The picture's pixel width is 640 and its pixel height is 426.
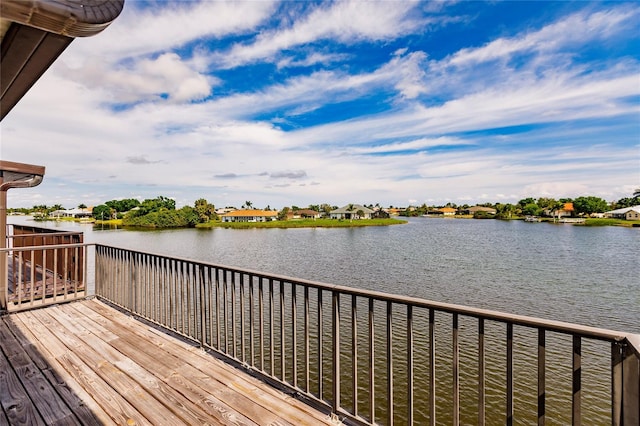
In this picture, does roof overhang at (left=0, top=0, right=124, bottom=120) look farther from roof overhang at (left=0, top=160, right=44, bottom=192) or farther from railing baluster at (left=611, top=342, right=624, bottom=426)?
roof overhang at (left=0, top=160, right=44, bottom=192)

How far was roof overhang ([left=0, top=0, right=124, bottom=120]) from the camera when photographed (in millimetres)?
1006

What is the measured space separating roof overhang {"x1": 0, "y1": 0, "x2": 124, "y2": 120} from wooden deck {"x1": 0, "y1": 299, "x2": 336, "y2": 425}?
2030 millimetres

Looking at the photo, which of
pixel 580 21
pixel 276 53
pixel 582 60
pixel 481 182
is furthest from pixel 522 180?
pixel 276 53

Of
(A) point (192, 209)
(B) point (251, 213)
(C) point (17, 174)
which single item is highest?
(C) point (17, 174)

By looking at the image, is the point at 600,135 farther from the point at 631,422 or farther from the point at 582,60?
the point at 631,422

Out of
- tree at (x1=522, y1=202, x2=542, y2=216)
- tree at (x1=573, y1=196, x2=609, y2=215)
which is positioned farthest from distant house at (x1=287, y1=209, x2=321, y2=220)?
tree at (x1=573, y1=196, x2=609, y2=215)

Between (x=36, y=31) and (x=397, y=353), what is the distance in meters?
6.98

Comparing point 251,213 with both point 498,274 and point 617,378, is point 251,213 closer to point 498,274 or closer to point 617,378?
point 498,274

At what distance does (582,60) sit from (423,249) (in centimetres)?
1530

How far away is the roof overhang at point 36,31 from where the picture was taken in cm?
101

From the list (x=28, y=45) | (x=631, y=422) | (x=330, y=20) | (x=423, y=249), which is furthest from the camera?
(x=423, y=249)

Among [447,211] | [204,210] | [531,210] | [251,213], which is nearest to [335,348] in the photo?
[204,210]

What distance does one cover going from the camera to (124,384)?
8.00 feet

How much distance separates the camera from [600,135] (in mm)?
35062
